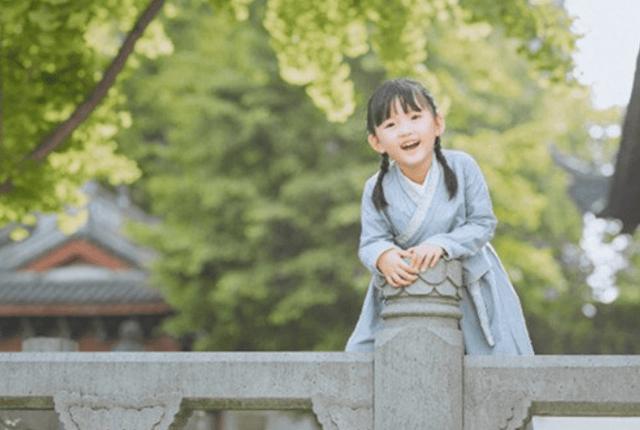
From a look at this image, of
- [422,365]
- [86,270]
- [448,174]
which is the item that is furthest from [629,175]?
[86,270]

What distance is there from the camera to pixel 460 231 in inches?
177

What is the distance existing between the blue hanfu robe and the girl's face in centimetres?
12

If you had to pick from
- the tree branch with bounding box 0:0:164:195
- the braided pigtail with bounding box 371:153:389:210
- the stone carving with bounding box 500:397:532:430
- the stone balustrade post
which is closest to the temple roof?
the tree branch with bounding box 0:0:164:195

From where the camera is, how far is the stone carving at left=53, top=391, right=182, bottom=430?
4.32 meters

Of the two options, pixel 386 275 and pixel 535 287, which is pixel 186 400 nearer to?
pixel 386 275

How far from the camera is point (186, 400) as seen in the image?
4.34m

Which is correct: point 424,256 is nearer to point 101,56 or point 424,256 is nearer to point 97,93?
point 97,93

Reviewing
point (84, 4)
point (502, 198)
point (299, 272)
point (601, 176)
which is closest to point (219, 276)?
point (299, 272)

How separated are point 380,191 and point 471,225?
375mm

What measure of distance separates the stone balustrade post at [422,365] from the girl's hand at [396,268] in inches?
1.1

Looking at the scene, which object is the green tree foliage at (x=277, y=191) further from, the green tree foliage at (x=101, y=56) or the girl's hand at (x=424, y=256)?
the girl's hand at (x=424, y=256)

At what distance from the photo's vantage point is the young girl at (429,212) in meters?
4.54

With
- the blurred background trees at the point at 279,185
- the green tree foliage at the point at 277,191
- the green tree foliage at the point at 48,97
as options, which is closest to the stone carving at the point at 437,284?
the green tree foliage at the point at 48,97

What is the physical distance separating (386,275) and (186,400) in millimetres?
838
